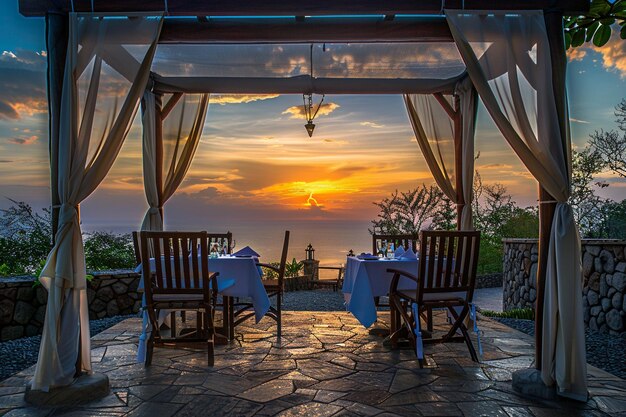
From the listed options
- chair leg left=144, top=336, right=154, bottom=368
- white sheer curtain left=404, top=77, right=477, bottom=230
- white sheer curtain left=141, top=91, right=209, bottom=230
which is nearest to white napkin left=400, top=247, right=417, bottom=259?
white sheer curtain left=404, top=77, right=477, bottom=230

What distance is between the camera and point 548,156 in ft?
10.2

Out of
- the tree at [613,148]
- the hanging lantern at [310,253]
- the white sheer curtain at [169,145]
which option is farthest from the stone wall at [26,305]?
the tree at [613,148]

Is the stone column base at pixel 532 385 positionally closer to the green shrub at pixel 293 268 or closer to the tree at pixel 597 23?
the tree at pixel 597 23

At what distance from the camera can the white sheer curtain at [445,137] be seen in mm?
5238

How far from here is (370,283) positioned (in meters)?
4.36

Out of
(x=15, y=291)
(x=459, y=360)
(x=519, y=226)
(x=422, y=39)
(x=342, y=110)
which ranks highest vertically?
(x=342, y=110)

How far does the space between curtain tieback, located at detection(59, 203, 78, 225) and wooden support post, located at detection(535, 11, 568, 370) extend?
3017 millimetres

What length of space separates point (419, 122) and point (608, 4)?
7.81 ft

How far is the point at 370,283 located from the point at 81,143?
2.58 meters

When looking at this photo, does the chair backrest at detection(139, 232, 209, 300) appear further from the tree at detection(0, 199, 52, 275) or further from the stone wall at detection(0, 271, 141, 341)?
the tree at detection(0, 199, 52, 275)

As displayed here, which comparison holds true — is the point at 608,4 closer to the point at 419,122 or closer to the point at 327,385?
the point at 419,122

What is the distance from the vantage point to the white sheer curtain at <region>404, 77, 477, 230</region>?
5238 millimetres

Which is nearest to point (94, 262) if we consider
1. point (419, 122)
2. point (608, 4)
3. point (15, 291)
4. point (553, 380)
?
point (15, 291)

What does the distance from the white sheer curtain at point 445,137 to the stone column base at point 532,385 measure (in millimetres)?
2250
